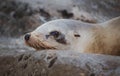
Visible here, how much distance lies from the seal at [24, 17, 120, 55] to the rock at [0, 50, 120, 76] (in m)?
0.64

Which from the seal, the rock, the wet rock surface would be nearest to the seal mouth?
the seal

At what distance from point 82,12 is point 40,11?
109 centimetres

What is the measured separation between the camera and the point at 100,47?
471 cm

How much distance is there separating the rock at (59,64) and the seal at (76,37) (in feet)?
2.11

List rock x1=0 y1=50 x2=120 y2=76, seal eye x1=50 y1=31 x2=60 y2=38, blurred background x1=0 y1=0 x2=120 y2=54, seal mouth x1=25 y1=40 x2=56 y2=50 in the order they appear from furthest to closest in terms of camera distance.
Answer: blurred background x1=0 y1=0 x2=120 y2=54, seal eye x1=50 y1=31 x2=60 y2=38, seal mouth x1=25 y1=40 x2=56 y2=50, rock x1=0 y1=50 x2=120 y2=76

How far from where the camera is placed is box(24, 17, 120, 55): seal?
4559 mm

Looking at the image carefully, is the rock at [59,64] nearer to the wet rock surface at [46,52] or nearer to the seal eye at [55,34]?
the wet rock surface at [46,52]

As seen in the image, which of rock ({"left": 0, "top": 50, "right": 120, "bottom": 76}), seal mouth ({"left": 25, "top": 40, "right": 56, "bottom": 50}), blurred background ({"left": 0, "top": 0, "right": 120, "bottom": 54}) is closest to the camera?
rock ({"left": 0, "top": 50, "right": 120, "bottom": 76})

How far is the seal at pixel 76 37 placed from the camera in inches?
180

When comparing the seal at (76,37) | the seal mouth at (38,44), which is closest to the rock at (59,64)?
the seal mouth at (38,44)

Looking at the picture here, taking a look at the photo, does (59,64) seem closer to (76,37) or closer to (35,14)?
(76,37)

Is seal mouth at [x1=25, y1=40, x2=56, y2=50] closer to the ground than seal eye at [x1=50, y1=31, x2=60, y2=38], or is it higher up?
closer to the ground

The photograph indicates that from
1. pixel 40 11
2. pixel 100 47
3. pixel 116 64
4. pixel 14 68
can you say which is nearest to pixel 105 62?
pixel 116 64

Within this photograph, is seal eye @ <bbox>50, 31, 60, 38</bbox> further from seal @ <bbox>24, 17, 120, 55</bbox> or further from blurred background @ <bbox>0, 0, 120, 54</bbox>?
blurred background @ <bbox>0, 0, 120, 54</bbox>
